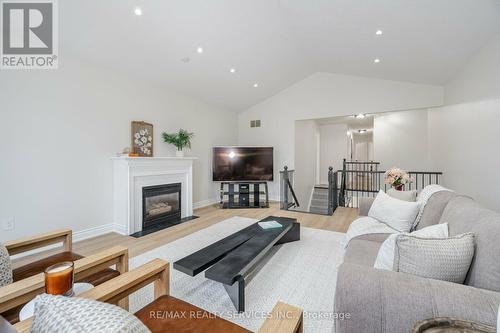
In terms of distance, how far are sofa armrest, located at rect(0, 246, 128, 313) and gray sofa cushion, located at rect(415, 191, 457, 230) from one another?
2596mm

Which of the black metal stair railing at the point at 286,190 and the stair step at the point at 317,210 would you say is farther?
the stair step at the point at 317,210

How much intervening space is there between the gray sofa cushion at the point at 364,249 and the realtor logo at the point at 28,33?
3963 mm

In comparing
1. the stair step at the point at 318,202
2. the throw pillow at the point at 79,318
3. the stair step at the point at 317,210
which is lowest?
the stair step at the point at 317,210

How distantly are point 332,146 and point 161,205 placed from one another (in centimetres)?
693

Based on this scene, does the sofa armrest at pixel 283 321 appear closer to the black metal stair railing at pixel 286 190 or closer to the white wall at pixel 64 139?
Result: the white wall at pixel 64 139

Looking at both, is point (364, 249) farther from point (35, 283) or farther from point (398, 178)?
point (35, 283)

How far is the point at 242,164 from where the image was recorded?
5.83 meters

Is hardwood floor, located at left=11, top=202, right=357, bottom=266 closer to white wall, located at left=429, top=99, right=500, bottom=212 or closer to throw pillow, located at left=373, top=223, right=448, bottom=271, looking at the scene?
white wall, located at left=429, top=99, right=500, bottom=212

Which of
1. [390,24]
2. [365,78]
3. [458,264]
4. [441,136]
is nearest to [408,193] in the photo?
[458,264]

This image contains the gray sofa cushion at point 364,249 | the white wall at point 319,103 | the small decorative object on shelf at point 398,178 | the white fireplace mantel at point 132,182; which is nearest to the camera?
the gray sofa cushion at point 364,249

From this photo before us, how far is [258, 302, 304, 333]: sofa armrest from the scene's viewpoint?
0.91 meters

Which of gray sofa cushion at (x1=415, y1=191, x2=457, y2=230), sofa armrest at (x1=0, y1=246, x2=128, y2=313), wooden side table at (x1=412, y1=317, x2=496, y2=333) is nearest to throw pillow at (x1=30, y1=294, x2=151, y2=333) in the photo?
sofa armrest at (x1=0, y1=246, x2=128, y2=313)

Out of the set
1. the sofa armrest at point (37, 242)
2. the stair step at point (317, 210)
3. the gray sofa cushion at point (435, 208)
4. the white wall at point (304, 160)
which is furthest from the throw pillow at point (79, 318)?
the stair step at point (317, 210)

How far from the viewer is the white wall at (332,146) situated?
8.72 metres
